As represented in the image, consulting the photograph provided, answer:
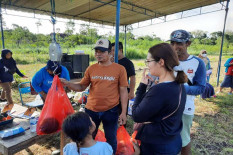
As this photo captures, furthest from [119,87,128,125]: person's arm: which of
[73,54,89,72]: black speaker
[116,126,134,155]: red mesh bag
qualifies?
[73,54,89,72]: black speaker

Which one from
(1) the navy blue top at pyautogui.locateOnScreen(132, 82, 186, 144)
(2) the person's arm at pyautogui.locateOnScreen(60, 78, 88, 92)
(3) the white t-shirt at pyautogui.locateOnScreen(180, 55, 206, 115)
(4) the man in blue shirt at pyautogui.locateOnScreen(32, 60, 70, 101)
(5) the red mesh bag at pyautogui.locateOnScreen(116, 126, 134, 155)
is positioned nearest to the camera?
(1) the navy blue top at pyautogui.locateOnScreen(132, 82, 186, 144)

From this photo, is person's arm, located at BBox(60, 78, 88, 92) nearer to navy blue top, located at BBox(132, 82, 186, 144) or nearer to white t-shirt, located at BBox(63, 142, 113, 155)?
white t-shirt, located at BBox(63, 142, 113, 155)

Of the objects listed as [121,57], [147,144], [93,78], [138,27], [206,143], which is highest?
[138,27]

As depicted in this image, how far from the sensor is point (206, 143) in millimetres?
2650

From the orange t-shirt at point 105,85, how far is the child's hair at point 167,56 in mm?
694

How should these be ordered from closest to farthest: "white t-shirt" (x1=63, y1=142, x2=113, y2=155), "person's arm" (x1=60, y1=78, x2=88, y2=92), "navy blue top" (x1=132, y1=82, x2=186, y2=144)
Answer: "navy blue top" (x1=132, y1=82, x2=186, y2=144)
"white t-shirt" (x1=63, y1=142, x2=113, y2=155)
"person's arm" (x1=60, y1=78, x2=88, y2=92)

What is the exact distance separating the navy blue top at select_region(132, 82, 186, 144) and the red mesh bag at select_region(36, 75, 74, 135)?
81 centimetres

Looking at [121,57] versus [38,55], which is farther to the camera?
[38,55]

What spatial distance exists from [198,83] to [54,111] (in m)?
1.50

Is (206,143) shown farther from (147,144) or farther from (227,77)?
(227,77)

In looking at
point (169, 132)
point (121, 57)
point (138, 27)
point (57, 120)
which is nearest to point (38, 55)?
point (138, 27)

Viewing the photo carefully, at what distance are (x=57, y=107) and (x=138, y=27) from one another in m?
7.82

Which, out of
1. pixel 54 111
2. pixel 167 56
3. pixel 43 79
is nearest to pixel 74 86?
pixel 54 111

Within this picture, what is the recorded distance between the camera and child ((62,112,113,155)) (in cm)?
97
